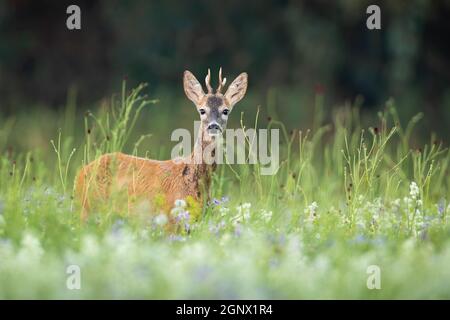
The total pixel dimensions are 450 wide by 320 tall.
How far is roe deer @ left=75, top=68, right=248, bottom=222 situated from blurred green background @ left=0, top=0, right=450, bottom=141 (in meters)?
9.06

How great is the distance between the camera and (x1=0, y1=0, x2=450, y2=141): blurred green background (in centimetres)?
1590

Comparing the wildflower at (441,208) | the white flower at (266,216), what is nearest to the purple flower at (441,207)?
the wildflower at (441,208)

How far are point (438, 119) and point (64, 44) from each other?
770cm

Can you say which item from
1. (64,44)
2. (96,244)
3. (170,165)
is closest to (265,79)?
(64,44)

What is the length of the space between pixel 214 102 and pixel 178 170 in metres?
0.58

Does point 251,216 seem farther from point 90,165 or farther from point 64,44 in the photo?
point 64,44

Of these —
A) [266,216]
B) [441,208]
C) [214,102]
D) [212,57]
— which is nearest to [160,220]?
[266,216]

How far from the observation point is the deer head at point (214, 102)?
6716mm

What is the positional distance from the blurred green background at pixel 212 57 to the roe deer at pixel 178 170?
906 cm

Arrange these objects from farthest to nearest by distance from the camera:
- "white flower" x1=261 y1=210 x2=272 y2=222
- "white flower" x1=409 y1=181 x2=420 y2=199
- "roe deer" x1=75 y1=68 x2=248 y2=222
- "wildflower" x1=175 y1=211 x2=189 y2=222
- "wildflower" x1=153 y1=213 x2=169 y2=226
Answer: "roe deer" x1=75 y1=68 x2=248 y2=222
"white flower" x1=409 y1=181 x2=420 y2=199
"white flower" x1=261 y1=210 x2=272 y2=222
"wildflower" x1=175 y1=211 x2=189 y2=222
"wildflower" x1=153 y1=213 x2=169 y2=226

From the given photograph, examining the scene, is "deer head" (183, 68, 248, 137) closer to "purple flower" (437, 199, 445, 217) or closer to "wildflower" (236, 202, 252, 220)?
"wildflower" (236, 202, 252, 220)

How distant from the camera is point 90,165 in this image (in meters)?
6.91

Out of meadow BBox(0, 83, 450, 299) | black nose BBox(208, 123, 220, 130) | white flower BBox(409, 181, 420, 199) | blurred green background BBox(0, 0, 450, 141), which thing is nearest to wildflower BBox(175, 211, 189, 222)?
meadow BBox(0, 83, 450, 299)
